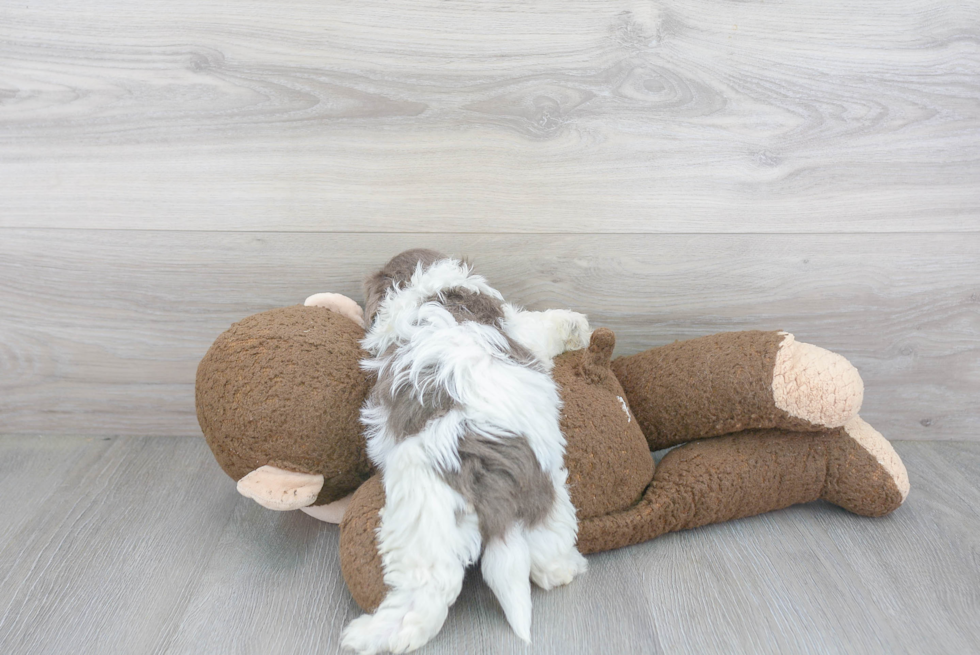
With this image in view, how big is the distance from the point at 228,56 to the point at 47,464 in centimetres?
73

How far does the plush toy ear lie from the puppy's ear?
0.07m

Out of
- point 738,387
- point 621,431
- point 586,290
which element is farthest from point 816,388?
point 586,290

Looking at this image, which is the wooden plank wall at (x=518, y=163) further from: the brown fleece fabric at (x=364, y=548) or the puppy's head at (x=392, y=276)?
the brown fleece fabric at (x=364, y=548)

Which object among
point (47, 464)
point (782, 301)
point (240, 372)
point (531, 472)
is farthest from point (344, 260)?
point (782, 301)

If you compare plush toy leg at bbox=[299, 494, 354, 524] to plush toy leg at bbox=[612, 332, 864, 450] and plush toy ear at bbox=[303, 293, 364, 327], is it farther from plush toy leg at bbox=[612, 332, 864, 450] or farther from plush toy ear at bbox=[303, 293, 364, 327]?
plush toy leg at bbox=[612, 332, 864, 450]

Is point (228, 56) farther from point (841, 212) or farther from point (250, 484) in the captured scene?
point (841, 212)

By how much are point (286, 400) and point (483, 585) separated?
1.09ft

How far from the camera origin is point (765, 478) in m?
0.86

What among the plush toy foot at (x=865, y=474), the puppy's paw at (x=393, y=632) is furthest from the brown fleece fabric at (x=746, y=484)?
the puppy's paw at (x=393, y=632)

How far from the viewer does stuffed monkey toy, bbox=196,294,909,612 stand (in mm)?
793

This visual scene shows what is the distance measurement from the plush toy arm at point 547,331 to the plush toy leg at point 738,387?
11cm

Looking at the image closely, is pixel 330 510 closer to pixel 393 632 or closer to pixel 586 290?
pixel 393 632

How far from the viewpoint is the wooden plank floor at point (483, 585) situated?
28.0 inches

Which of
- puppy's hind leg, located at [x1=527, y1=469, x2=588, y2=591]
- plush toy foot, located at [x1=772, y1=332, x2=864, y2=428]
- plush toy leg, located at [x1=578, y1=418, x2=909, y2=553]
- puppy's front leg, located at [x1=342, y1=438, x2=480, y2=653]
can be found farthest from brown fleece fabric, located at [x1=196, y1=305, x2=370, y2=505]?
plush toy foot, located at [x1=772, y1=332, x2=864, y2=428]
